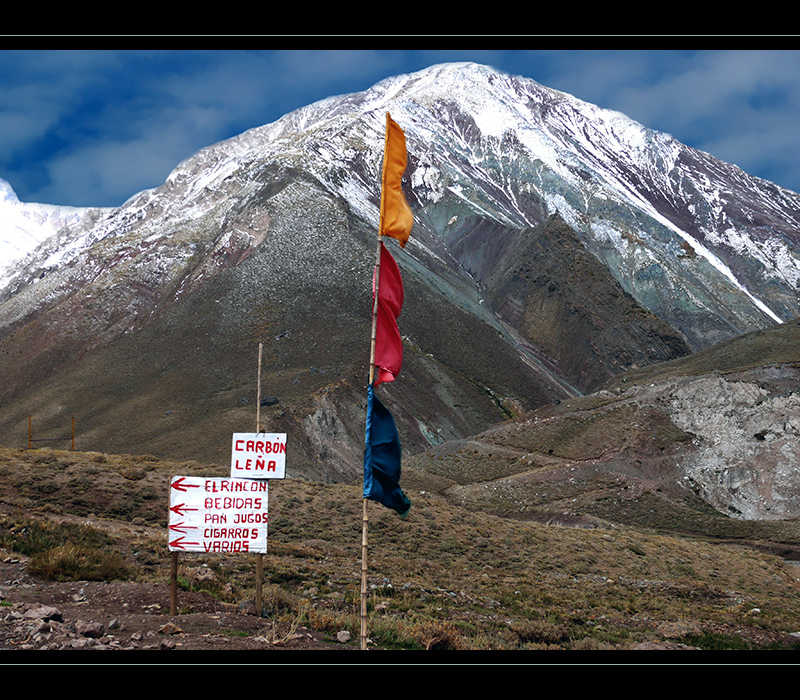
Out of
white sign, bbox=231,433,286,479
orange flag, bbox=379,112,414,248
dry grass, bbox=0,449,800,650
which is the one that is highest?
orange flag, bbox=379,112,414,248

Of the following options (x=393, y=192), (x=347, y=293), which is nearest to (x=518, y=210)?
(x=347, y=293)

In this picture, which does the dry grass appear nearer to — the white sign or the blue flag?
the white sign

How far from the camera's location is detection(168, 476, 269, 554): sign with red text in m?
8.45

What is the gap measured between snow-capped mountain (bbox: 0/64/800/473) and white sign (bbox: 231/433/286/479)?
46.4 metres

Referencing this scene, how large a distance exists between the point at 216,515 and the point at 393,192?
492 centimetres

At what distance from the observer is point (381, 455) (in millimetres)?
8164

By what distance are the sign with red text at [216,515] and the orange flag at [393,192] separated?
381 centimetres

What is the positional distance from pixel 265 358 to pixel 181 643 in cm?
6537

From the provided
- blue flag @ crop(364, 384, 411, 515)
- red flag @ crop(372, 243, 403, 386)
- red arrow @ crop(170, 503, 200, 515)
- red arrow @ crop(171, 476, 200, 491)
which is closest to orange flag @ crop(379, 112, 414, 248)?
red flag @ crop(372, 243, 403, 386)

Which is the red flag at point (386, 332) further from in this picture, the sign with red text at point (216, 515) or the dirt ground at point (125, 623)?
the dirt ground at point (125, 623)

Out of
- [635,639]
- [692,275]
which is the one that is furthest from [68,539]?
[692,275]

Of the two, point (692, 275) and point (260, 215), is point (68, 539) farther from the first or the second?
point (692, 275)

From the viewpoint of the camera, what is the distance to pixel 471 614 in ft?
39.2

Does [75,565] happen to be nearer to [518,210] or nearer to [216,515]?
[216,515]
